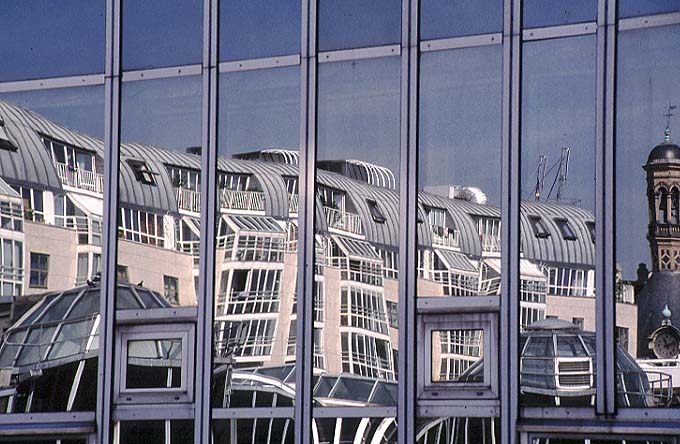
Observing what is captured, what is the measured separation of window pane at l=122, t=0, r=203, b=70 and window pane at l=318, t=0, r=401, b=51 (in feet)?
3.25

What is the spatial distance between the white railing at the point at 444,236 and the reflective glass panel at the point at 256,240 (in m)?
1.02

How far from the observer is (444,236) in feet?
27.7

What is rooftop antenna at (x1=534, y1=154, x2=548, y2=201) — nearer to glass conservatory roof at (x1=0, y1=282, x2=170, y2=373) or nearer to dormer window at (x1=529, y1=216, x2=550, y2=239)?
dormer window at (x1=529, y1=216, x2=550, y2=239)

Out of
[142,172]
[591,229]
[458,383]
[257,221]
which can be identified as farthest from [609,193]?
[142,172]

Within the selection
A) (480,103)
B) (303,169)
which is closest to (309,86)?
(303,169)

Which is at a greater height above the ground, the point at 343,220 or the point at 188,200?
the point at 188,200

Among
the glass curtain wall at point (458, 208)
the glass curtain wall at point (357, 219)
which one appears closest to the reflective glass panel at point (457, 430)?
the glass curtain wall at point (458, 208)

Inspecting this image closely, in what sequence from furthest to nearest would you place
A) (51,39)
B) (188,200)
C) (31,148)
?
(51,39), (31,148), (188,200)

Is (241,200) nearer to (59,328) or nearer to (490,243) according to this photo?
(59,328)

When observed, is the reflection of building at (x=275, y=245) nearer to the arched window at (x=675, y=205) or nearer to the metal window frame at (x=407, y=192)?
the metal window frame at (x=407, y=192)

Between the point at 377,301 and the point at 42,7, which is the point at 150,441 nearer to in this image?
the point at 377,301

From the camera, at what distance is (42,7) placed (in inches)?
379

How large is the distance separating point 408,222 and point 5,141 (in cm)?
326

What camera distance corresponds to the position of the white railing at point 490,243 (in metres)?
8.23
